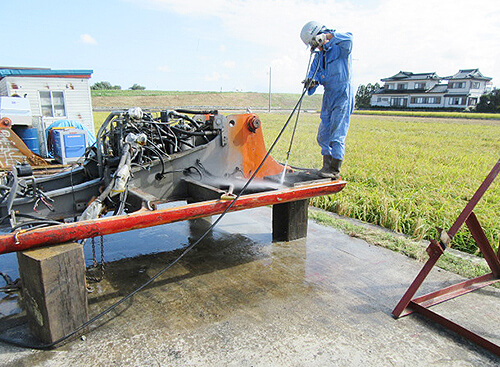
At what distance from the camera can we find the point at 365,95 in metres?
69.8

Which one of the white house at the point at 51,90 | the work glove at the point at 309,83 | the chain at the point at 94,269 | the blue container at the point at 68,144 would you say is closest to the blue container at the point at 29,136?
the blue container at the point at 68,144

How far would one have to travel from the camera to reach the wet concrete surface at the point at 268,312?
8.38 feet

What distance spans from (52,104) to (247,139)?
42.2ft

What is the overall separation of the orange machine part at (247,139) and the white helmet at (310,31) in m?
1.00

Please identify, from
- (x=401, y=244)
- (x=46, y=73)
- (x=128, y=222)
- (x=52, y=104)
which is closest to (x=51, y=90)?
(x=52, y=104)

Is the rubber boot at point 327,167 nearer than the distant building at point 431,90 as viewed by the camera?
Yes

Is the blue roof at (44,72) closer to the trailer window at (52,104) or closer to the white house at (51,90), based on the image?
the white house at (51,90)

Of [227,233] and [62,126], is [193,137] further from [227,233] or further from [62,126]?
[62,126]

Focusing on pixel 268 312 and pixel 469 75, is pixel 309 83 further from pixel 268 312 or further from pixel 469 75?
pixel 469 75

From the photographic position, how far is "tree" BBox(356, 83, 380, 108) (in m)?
66.6

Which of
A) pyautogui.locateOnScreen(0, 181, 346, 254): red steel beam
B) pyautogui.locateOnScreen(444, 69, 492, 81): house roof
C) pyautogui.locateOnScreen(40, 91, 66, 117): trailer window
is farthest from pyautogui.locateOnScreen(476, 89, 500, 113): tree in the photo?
pyautogui.locateOnScreen(0, 181, 346, 254): red steel beam

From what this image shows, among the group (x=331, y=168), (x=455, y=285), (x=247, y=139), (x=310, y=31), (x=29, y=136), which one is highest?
(x=310, y=31)

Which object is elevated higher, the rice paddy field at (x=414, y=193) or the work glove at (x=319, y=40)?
the work glove at (x=319, y=40)

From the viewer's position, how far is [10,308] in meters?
3.16
